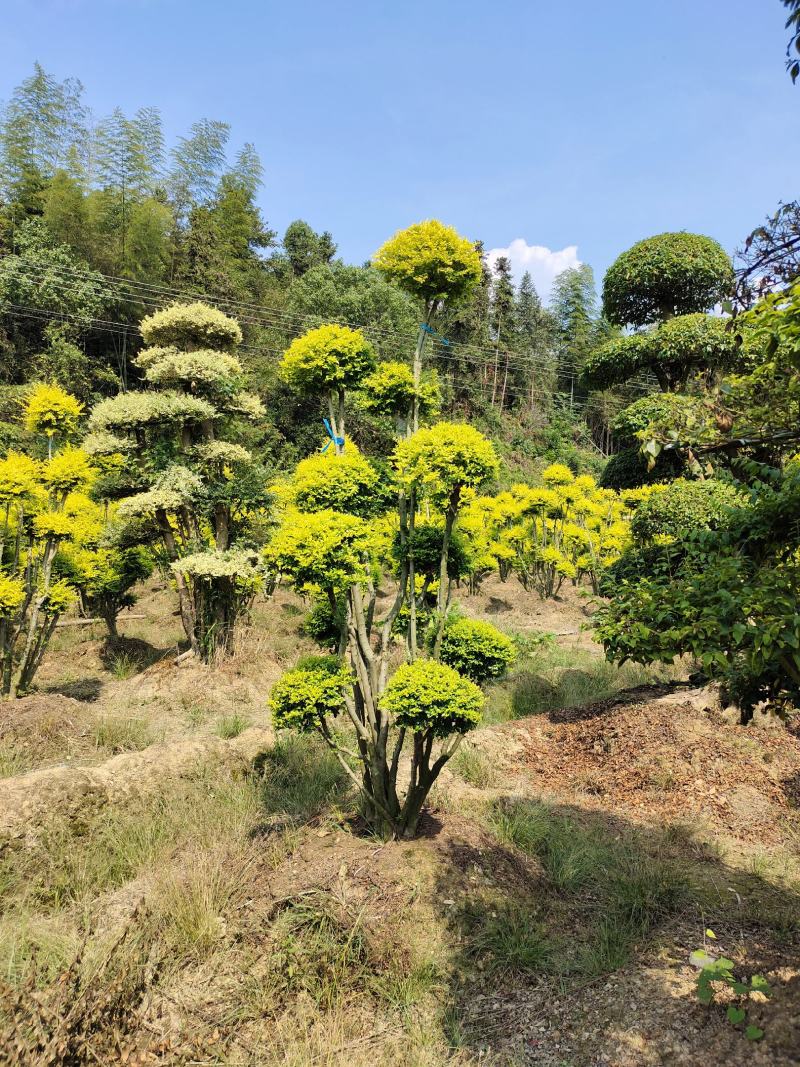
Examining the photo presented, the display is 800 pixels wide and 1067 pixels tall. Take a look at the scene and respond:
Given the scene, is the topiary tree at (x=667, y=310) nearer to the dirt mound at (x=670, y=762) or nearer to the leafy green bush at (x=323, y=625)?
the dirt mound at (x=670, y=762)

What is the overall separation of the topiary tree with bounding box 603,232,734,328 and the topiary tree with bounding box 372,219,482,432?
2.88 m

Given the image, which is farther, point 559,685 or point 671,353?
point 559,685

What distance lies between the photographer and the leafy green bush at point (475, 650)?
4.70 metres

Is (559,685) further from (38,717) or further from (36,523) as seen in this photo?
(36,523)

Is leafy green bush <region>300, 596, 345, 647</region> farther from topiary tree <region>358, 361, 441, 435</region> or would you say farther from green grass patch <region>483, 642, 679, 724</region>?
green grass patch <region>483, 642, 679, 724</region>

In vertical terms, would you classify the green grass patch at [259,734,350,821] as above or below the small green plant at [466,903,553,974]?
above

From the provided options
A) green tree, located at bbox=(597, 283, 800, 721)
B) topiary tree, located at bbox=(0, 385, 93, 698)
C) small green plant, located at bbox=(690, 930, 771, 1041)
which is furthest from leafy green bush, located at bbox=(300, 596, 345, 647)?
topiary tree, located at bbox=(0, 385, 93, 698)

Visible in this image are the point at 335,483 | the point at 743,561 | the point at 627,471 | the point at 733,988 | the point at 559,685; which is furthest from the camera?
the point at 559,685

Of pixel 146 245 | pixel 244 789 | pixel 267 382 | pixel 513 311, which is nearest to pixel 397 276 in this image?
pixel 244 789

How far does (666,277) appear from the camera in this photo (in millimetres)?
6660

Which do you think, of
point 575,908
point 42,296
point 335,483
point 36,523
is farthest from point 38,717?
point 42,296

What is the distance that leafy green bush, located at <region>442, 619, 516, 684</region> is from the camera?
470 centimetres

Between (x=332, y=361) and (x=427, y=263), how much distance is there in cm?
107

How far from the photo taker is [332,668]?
432 cm
